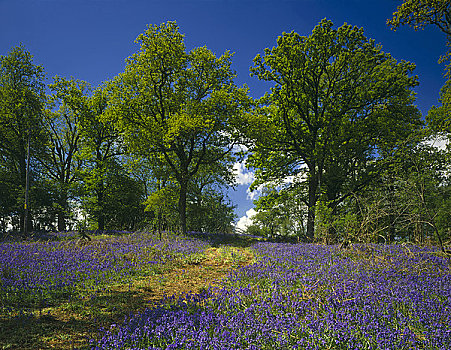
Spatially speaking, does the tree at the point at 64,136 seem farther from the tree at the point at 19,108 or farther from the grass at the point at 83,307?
the grass at the point at 83,307

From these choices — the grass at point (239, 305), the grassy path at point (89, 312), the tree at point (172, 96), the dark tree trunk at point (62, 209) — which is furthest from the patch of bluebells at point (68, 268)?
the dark tree trunk at point (62, 209)

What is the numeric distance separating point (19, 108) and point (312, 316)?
25.0m

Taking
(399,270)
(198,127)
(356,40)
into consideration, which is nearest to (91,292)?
(399,270)

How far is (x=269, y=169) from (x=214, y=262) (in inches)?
433

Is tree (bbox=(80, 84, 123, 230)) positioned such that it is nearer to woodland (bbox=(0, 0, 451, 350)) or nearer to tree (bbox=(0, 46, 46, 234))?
woodland (bbox=(0, 0, 451, 350))

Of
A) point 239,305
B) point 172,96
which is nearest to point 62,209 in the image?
point 172,96

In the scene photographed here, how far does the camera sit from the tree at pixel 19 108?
19.4 metres

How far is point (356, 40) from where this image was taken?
16016mm

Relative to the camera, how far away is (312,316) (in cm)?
407

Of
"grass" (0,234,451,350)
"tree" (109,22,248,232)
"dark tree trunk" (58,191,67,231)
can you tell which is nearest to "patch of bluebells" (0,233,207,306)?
"grass" (0,234,451,350)

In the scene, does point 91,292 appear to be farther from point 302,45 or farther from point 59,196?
point 59,196

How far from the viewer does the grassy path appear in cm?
381

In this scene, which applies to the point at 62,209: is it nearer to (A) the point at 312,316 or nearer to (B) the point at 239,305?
(B) the point at 239,305

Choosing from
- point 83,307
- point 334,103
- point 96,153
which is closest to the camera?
point 83,307
